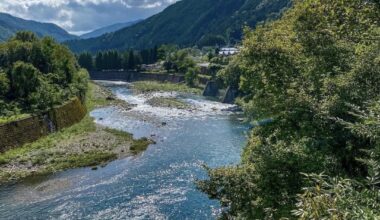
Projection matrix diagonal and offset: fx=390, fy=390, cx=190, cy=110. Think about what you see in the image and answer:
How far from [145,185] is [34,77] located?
35122 mm

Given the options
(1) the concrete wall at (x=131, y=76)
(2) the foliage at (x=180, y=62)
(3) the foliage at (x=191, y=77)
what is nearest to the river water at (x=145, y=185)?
(3) the foliage at (x=191, y=77)

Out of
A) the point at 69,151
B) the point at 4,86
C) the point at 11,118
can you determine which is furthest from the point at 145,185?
the point at 4,86

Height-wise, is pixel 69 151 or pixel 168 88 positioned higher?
pixel 69 151

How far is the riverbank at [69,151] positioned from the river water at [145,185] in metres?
2.10

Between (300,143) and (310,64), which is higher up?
(310,64)

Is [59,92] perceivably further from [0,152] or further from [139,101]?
[139,101]

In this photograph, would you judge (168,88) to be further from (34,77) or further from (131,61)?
(34,77)

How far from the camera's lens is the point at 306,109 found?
17.5 metres

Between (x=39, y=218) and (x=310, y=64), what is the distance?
893 inches

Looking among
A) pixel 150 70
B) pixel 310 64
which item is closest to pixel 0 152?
pixel 310 64

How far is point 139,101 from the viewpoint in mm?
94125

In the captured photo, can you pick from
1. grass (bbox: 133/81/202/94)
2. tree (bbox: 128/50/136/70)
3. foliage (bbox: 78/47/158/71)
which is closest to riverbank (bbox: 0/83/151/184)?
grass (bbox: 133/81/202/94)

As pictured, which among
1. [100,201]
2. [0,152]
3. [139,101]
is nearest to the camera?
[100,201]

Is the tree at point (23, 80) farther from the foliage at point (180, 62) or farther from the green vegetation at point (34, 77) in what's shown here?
the foliage at point (180, 62)
